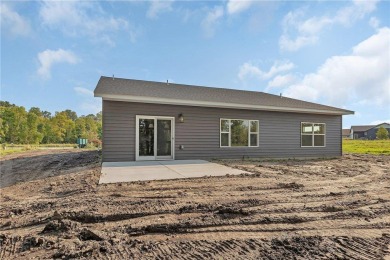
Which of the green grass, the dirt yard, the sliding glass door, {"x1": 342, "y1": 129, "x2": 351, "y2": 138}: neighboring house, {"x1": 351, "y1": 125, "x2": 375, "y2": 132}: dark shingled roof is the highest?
{"x1": 351, "y1": 125, "x2": 375, "y2": 132}: dark shingled roof

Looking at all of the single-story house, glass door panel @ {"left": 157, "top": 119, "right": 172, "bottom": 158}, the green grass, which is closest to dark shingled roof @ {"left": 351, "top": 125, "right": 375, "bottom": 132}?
the single-story house

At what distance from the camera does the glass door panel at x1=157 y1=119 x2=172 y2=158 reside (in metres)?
9.53

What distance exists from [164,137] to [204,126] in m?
1.86

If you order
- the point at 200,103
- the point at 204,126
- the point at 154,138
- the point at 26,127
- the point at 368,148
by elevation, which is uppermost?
the point at 200,103

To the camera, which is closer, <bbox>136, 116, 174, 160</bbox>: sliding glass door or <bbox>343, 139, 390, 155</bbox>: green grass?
<bbox>136, 116, 174, 160</bbox>: sliding glass door

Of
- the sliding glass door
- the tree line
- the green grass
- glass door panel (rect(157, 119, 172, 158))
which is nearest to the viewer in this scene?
the sliding glass door

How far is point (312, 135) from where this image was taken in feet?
41.0

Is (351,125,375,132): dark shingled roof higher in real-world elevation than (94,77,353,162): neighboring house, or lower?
higher

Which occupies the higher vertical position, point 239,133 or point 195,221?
point 239,133

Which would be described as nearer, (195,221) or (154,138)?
(195,221)

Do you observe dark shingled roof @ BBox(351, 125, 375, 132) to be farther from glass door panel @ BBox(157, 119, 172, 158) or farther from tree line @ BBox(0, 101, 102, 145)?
glass door panel @ BBox(157, 119, 172, 158)

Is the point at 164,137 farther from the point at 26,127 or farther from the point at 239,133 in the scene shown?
the point at 26,127

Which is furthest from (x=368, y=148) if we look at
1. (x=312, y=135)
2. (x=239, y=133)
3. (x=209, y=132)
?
(x=209, y=132)

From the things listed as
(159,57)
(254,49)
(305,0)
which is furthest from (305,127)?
(159,57)
